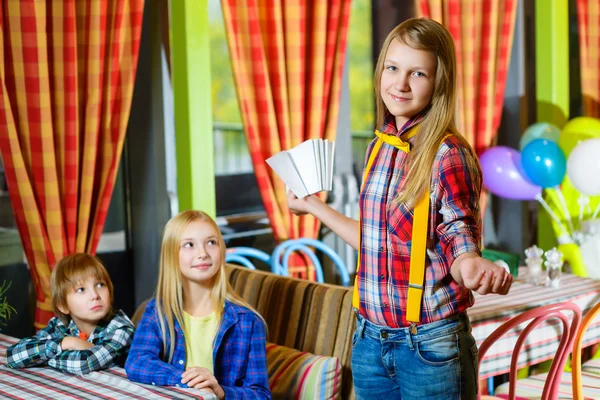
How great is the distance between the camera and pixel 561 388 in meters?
2.99

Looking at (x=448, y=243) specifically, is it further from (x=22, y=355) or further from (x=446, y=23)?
(x=446, y=23)

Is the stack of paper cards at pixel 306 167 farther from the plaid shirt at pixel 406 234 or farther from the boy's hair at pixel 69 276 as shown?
the boy's hair at pixel 69 276

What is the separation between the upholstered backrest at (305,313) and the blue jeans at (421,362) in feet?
2.64

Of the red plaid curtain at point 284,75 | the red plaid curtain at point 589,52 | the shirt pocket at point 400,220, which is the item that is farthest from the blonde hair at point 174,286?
the red plaid curtain at point 589,52

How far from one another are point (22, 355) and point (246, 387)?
0.64m

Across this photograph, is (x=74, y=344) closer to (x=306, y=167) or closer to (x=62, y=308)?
(x=62, y=308)

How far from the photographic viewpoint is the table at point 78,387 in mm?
2021

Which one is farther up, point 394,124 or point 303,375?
point 394,124

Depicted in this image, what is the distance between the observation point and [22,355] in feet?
7.55

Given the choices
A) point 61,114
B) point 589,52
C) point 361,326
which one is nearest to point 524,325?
point 361,326

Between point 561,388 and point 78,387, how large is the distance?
5.81 ft

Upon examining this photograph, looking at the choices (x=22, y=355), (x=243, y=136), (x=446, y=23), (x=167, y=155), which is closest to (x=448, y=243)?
(x=22, y=355)

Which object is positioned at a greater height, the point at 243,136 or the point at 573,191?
the point at 243,136

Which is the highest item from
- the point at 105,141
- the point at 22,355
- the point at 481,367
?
the point at 105,141
